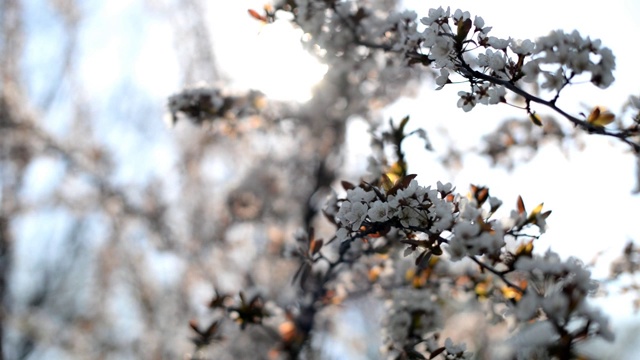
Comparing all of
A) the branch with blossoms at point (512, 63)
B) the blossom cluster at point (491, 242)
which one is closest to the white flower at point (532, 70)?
the branch with blossoms at point (512, 63)

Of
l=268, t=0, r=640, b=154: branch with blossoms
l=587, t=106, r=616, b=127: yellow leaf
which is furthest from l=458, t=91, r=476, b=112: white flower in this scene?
l=587, t=106, r=616, b=127: yellow leaf

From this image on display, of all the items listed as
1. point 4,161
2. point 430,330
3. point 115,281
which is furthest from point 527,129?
point 115,281

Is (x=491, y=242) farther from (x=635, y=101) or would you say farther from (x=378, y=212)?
(x=635, y=101)

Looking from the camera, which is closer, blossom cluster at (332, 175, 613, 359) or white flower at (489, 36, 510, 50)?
blossom cluster at (332, 175, 613, 359)

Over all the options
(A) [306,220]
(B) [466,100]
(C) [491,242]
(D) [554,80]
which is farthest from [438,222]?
(A) [306,220]

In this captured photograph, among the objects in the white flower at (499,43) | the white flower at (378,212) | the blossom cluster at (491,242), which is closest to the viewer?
the blossom cluster at (491,242)

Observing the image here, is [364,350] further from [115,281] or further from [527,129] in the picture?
→ [527,129]

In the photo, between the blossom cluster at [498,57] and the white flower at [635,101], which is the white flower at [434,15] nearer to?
the blossom cluster at [498,57]

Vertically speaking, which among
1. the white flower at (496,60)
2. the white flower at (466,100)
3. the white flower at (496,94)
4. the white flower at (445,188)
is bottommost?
the white flower at (445,188)

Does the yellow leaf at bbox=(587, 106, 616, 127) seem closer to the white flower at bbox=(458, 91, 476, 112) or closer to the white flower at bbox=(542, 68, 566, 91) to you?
the white flower at bbox=(542, 68, 566, 91)
